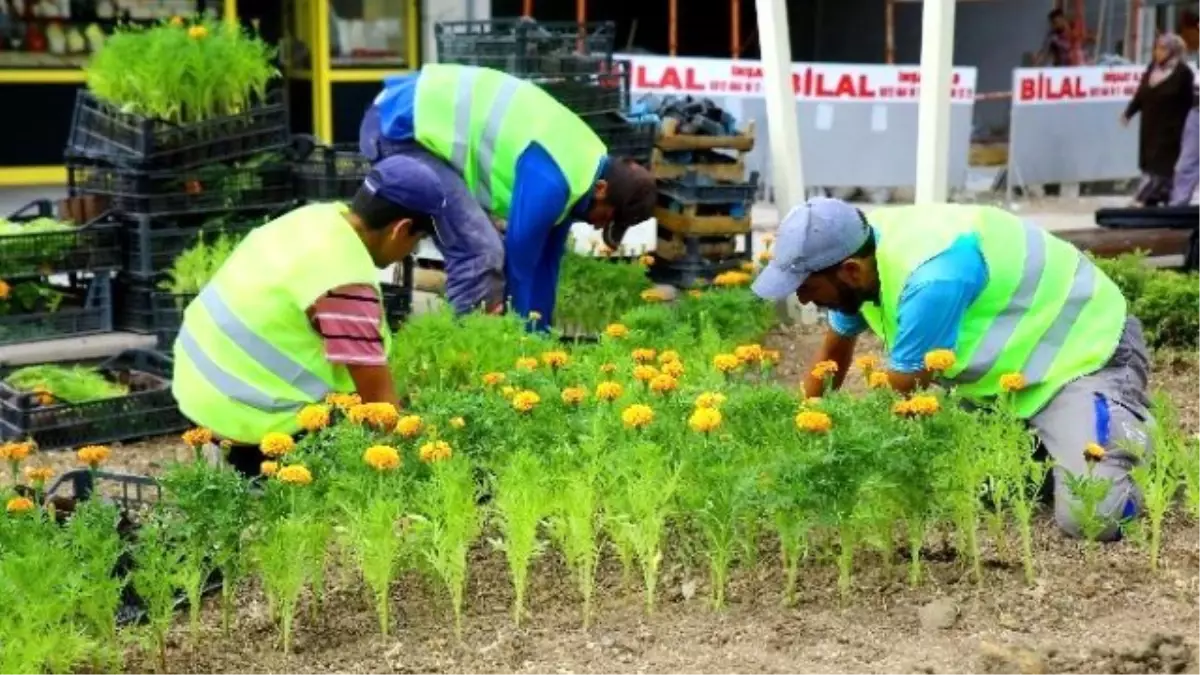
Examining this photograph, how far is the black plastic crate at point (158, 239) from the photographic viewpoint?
867cm

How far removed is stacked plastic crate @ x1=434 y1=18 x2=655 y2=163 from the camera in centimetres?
988

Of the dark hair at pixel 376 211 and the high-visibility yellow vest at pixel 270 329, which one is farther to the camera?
the dark hair at pixel 376 211

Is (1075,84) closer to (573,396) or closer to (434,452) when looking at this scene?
(573,396)

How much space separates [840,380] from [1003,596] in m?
1.52

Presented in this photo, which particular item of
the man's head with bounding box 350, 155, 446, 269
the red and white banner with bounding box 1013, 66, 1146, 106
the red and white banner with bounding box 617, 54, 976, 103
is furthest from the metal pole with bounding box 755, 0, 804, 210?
the red and white banner with bounding box 1013, 66, 1146, 106

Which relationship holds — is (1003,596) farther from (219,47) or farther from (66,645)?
(219,47)

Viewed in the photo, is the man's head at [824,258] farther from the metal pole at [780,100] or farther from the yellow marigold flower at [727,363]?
the metal pole at [780,100]

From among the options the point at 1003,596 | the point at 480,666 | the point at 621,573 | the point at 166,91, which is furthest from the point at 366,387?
the point at 166,91

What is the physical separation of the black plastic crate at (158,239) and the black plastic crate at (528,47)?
1864 millimetres

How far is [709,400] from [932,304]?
3.10 ft

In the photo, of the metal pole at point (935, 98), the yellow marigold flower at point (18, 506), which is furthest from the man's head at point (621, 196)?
the yellow marigold flower at point (18, 506)

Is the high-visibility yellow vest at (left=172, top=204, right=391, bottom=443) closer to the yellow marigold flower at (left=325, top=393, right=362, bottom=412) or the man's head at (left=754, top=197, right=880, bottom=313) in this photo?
the yellow marigold flower at (left=325, top=393, right=362, bottom=412)

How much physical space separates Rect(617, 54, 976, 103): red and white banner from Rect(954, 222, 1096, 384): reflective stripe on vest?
1164 centimetres

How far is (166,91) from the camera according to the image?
8.76 metres
